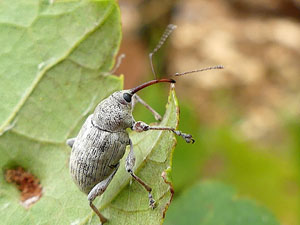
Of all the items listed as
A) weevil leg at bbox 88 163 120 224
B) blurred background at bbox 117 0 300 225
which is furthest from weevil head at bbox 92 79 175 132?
blurred background at bbox 117 0 300 225

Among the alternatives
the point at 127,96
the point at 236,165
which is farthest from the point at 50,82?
the point at 236,165

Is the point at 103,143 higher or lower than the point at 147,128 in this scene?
lower

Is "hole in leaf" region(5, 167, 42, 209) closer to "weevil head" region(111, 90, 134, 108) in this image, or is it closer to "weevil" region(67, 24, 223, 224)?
"weevil" region(67, 24, 223, 224)

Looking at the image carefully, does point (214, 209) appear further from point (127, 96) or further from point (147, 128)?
point (127, 96)

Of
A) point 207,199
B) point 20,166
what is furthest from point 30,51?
point 207,199

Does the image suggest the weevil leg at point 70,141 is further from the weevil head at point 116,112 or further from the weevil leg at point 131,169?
the weevil leg at point 131,169

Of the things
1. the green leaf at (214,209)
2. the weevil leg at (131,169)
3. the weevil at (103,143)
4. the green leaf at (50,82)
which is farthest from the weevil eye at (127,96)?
the green leaf at (214,209)
